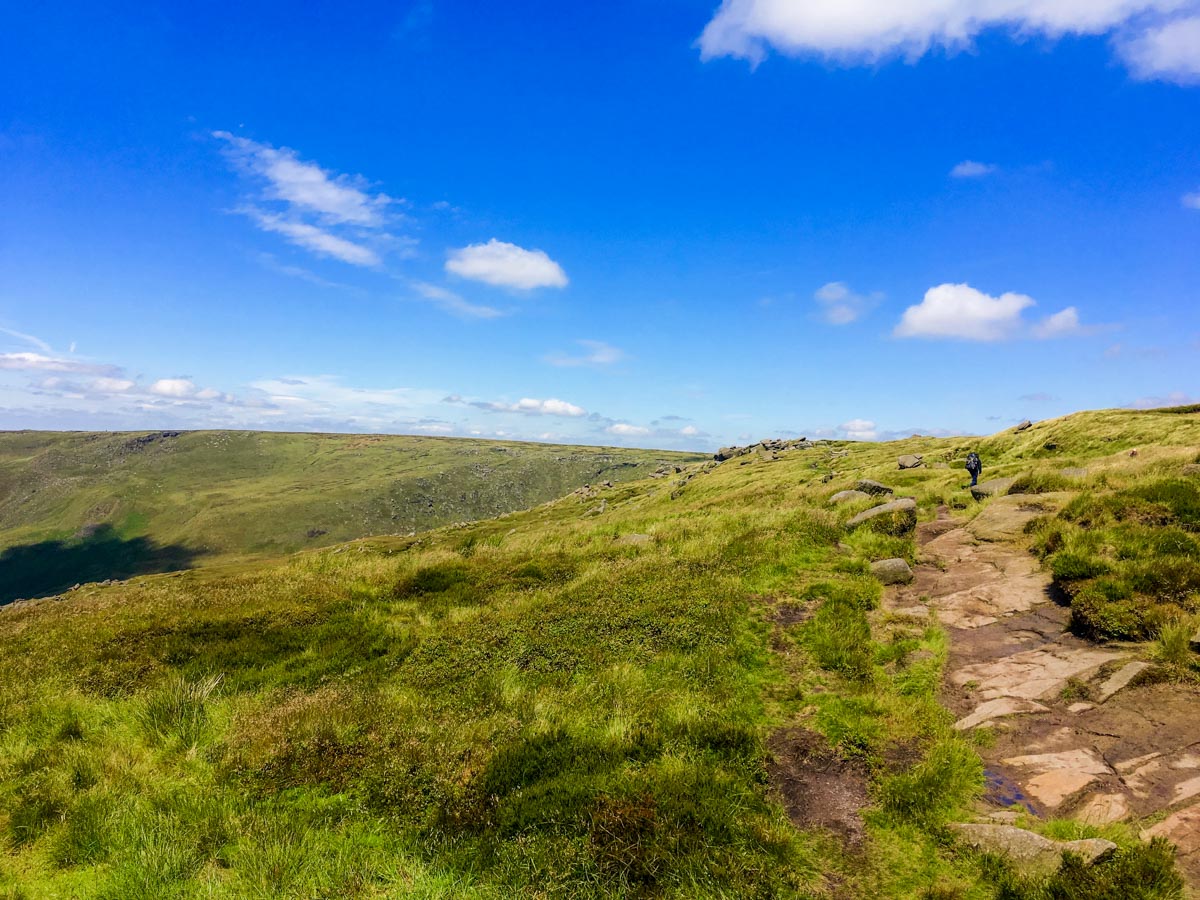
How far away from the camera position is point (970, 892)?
5.86m

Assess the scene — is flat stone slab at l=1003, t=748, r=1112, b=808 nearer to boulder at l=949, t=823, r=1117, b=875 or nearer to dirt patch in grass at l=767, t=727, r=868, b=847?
boulder at l=949, t=823, r=1117, b=875

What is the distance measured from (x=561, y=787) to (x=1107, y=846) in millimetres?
6057

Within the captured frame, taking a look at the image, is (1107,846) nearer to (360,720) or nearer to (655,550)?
(360,720)

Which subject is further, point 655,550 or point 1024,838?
point 655,550

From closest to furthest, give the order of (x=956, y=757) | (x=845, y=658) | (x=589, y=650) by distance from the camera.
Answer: (x=956, y=757) < (x=845, y=658) < (x=589, y=650)

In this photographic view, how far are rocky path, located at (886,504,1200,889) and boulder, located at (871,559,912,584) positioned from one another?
4.74 feet

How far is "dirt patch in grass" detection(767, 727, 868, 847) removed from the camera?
23.4 feet

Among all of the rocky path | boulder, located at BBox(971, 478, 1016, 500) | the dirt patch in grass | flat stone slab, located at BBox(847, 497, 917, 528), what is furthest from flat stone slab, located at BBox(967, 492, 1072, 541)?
the dirt patch in grass

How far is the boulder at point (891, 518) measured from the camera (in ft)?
65.3

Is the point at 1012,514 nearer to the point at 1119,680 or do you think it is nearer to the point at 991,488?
the point at 991,488

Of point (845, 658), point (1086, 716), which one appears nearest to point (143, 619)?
point (845, 658)

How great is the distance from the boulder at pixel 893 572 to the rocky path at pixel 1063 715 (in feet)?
4.74

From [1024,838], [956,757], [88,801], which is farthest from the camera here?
[956,757]

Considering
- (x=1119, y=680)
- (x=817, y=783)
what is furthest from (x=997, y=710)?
(x=817, y=783)
